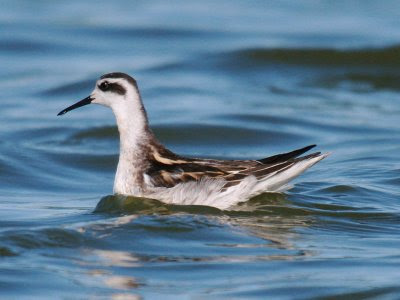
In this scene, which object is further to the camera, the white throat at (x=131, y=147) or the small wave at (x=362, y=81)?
the small wave at (x=362, y=81)

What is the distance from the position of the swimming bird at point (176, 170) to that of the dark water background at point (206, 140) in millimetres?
204

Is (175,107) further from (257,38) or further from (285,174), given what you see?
(285,174)

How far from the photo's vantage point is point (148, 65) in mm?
25516

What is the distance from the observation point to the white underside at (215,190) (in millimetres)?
13852

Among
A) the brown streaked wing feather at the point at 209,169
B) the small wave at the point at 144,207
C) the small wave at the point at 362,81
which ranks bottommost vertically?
the small wave at the point at 144,207

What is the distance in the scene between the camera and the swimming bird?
13.9m

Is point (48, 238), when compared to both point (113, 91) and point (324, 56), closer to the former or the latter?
point (113, 91)

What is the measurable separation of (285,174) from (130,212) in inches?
73.2

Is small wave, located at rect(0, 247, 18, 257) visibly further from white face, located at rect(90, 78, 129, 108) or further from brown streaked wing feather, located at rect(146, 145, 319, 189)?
white face, located at rect(90, 78, 129, 108)

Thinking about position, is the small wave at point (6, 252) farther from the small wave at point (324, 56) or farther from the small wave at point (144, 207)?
the small wave at point (324, 56)

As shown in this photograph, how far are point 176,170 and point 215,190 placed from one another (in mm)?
528

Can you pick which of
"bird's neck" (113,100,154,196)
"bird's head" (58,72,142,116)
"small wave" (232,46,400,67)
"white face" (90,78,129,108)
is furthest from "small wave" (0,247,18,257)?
"small wave" (232,46,400,67)

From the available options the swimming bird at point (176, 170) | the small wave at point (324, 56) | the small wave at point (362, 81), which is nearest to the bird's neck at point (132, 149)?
the swimming bird at point (176, 170)

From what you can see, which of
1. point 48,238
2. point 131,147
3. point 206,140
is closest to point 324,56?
point 206,140
